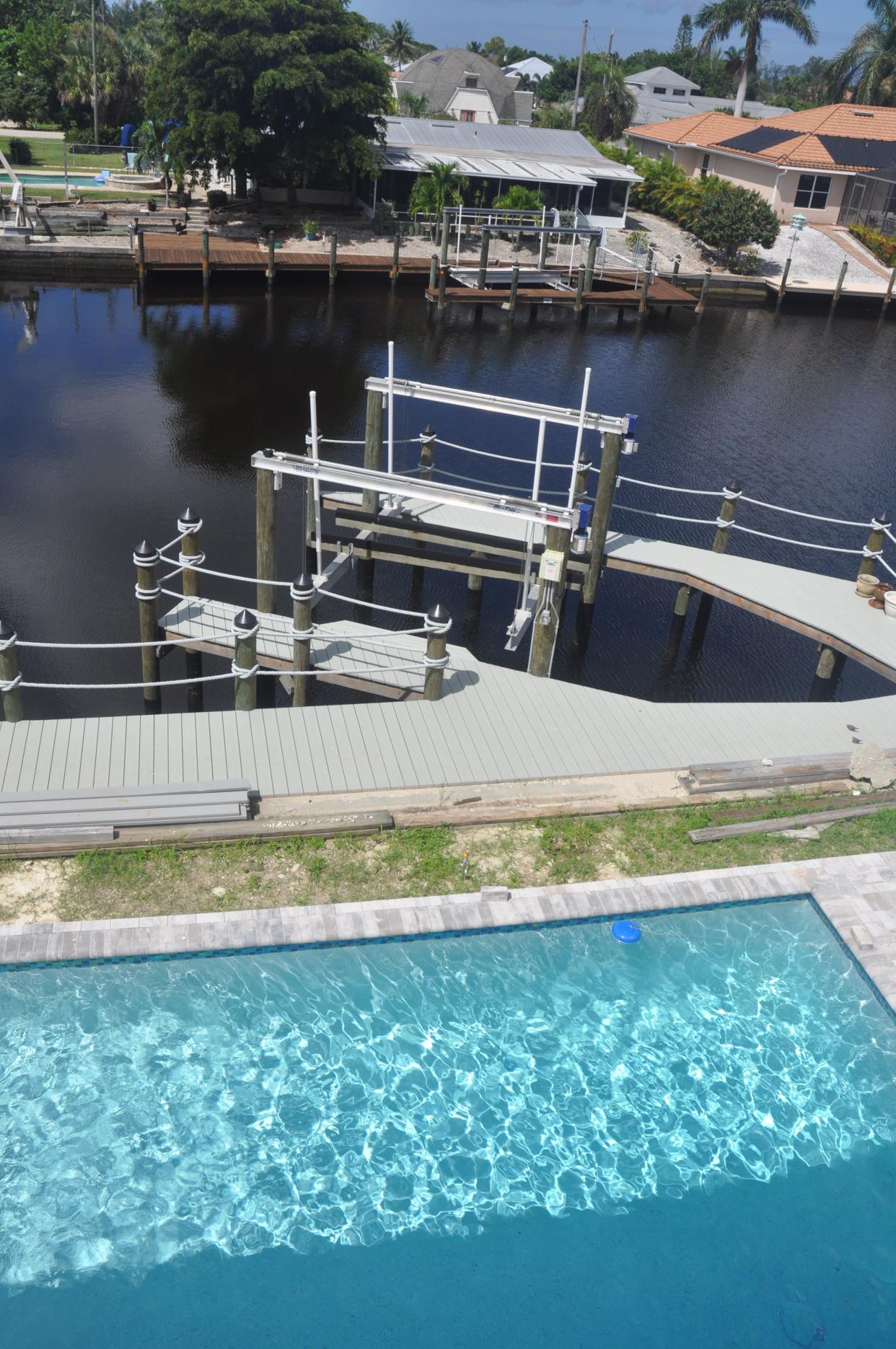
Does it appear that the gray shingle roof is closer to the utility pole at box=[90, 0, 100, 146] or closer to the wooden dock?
the utility pole at box=[90, 0, 100, 146]

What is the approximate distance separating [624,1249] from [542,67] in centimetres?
14104

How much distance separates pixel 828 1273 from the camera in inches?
355

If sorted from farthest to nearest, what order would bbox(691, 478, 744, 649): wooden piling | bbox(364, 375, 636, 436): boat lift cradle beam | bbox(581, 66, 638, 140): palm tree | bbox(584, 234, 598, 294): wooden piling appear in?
bbox(581, 66, 638, 140): palm tree → bbox(584, 234, 598, 294): wooden piling → bbox(691, 478, 744, 649): wooden piling → bbox(364, 375, 636, 436): boat lift cradle beam

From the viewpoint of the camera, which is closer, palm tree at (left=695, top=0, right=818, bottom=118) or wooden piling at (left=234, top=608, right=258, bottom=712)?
wooden piling at (left=234, top=608, right=258, bottom=712)

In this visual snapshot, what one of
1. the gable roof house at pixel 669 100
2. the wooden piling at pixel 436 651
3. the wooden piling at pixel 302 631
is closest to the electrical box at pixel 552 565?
the wooden piling at pixel 436 651

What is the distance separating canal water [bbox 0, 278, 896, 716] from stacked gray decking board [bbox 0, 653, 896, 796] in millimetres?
3368

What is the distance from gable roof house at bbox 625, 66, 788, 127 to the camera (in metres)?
96.7

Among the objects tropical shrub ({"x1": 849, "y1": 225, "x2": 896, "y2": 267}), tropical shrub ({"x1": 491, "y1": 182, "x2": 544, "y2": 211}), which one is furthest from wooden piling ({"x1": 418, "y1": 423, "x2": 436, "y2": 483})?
tropical shrub ({"x1": 849, "y1": 225, "x2": 896, "y2": 267})

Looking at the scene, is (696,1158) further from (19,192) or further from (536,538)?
(19,192)

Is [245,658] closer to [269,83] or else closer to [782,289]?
[269,83]

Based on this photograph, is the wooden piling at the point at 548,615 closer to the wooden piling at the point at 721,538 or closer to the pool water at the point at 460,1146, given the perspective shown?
the pool water at the point at 460,1146

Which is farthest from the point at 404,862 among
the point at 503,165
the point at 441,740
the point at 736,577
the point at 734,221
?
the point at 503,165

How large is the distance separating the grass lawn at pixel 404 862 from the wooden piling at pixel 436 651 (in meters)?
2.41

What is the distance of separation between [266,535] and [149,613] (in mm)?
2354
